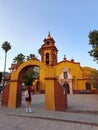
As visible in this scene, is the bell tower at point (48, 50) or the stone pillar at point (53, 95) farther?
the bell tower at point (48, 50)

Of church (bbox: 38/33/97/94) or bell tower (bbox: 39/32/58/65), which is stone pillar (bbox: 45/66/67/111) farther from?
bell tower (bbox: 39/32/58/65)

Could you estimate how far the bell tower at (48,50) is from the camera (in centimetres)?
3242

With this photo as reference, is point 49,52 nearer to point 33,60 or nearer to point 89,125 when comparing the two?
point 33,60

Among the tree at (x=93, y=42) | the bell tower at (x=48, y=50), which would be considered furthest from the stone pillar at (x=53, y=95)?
the bell tower at (x=48, y=50)

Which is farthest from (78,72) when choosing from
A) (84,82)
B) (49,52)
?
(49,52)

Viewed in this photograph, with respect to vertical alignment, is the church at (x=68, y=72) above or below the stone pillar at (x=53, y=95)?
above

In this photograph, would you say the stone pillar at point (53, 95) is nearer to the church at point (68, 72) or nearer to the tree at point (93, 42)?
the tree at point (93, 42)

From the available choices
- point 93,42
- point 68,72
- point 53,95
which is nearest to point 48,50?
point 68,72

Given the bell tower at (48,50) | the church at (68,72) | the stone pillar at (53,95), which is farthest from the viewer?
the bell tower at (48,50)

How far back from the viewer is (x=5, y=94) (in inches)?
464

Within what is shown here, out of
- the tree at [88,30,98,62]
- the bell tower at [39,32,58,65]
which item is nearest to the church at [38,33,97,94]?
the bell tower at [39,32,58,65]

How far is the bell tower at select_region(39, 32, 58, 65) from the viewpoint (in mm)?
32425

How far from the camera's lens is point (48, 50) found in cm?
3316

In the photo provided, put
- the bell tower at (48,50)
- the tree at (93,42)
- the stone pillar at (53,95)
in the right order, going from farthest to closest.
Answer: the bell tower at (48,50) → the tree at (93,42) → the stone pillar at (53,95)
